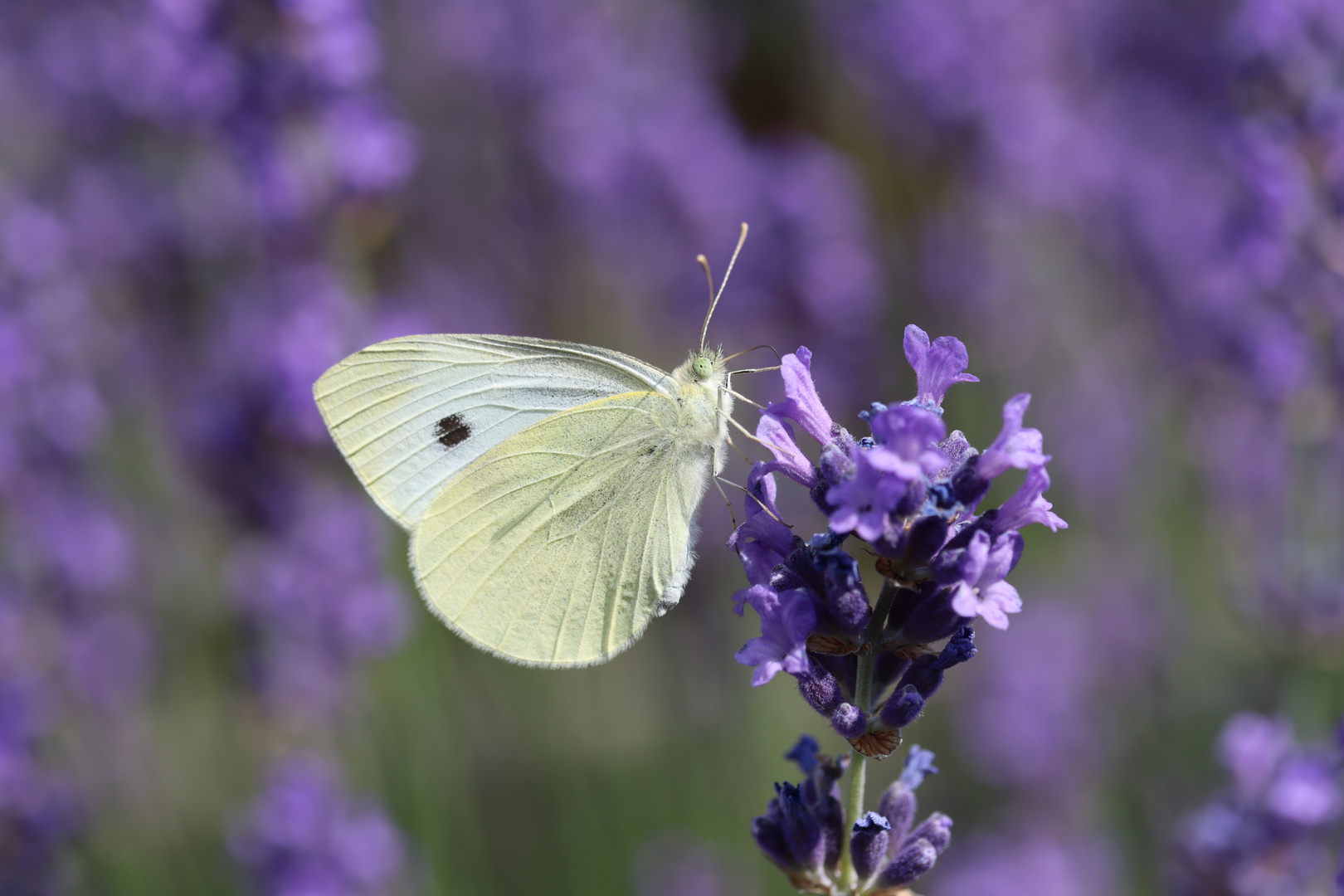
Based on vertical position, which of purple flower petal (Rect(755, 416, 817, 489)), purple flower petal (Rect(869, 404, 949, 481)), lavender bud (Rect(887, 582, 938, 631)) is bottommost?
lavender bud (Rect(887, 582, 938, 631))

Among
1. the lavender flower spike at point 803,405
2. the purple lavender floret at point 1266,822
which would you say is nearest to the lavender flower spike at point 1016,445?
the lavender flower spike at point 803,405

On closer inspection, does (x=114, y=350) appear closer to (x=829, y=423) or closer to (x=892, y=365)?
(x=892, y=365)

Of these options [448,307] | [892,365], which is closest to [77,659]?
[448,307]

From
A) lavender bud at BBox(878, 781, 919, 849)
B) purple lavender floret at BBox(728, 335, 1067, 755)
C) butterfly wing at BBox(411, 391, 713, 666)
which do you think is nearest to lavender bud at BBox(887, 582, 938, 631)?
purple lavender floret at BBox(728, 335, 1067, 755)

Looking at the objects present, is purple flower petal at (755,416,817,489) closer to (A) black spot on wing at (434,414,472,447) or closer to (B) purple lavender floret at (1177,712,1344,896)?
(A) black spot on wing at (434,414,472,447)

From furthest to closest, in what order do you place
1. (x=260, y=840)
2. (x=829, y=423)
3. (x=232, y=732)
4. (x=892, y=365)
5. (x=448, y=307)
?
(x=448, y=307)
(x=892, y=365)
(x=232, y=732)
(x=260, y=840)
(x=829, y=423)

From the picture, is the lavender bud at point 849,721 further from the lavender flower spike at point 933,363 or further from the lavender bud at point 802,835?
the lavender flower spike at point 933,363
